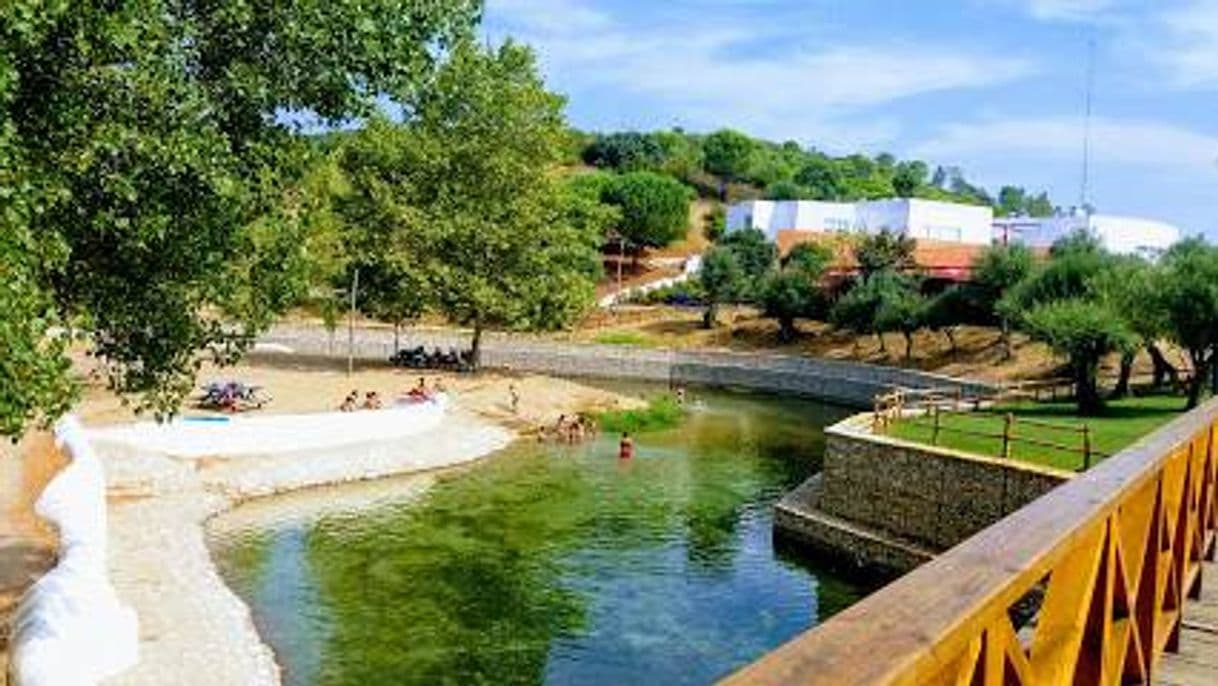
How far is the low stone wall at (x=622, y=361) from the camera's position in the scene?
70625mm

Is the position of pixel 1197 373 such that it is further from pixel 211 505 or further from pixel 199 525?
pixel 199 525

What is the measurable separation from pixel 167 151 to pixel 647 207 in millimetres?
114760

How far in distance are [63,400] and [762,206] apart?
11938 centimetres

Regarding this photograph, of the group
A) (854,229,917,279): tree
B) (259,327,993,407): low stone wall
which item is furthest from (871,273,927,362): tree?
(854,229,917,279): tree

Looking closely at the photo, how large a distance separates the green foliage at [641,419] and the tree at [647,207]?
68462mm

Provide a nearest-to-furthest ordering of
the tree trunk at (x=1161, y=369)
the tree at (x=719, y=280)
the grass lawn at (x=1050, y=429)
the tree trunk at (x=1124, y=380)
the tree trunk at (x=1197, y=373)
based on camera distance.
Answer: the grass lawn at (x=1050, y=429) → the tree trunk at (x=1197, y=373) → the tree trunk at (x=1124, y=380) → the tree trunk at (x=1161, y=369) → the tree at (x=719, y=280)

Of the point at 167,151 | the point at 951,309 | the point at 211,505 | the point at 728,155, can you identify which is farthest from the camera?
the point at 728,155

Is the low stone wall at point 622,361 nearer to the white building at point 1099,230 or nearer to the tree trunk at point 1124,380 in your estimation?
the tree trunk at point 1124,380

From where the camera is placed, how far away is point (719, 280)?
89.3 metres

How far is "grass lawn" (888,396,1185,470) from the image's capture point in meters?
29.7

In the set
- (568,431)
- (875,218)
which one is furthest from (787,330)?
(875,218)

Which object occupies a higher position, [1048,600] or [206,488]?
[1048,600]

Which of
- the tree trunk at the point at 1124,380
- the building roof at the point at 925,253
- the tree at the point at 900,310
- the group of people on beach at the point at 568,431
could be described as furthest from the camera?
the building roof at the point at 925,253

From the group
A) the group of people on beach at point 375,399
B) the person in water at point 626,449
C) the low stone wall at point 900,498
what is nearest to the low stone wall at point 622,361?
the group of people on beach at point 375,399
